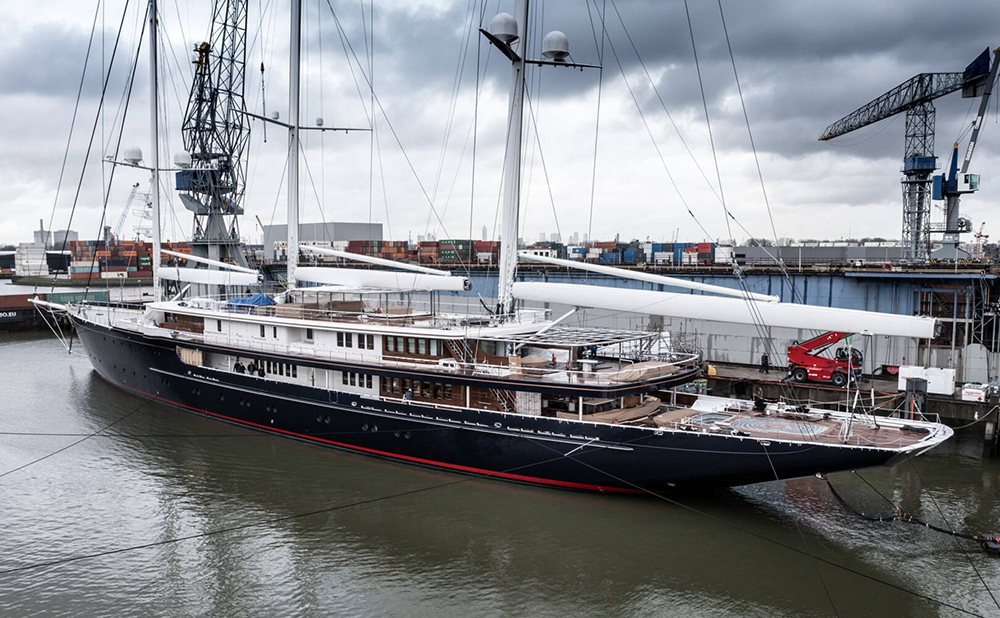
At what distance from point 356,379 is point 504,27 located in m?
11.2

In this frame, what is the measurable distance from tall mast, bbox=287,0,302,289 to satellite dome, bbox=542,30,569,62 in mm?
11059

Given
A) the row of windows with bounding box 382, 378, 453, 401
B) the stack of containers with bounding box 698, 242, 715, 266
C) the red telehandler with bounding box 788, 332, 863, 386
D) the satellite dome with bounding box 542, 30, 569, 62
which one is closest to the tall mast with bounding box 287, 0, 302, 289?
the row of windows with bounding box 382, 378, 453, 401

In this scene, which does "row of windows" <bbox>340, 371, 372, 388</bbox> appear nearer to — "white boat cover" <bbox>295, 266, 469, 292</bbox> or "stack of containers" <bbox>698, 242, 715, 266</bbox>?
"white boat cover" <bbox>295, 266, 469, 292</bbox>

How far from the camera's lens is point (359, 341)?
19594 mm

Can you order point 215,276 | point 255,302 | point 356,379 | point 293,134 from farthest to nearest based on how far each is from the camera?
point 215,276, point 255,302, point 293,134, point 356,379

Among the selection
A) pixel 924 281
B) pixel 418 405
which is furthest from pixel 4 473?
pixel 924 281

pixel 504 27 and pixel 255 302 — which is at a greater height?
pixel 504 27

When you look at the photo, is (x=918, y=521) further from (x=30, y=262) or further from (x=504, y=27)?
(x=30, y=262)

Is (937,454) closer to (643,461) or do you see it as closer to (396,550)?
(643,461)

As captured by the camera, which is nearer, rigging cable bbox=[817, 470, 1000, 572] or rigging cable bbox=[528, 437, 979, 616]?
rigging cable bbox=[528, 437, 979, 616]

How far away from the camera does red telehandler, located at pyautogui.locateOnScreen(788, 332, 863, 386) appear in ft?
79.9

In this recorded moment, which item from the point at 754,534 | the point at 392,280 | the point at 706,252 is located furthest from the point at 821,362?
the point at 706,252

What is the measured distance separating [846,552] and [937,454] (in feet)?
32.0

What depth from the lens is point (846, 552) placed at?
13633mm
